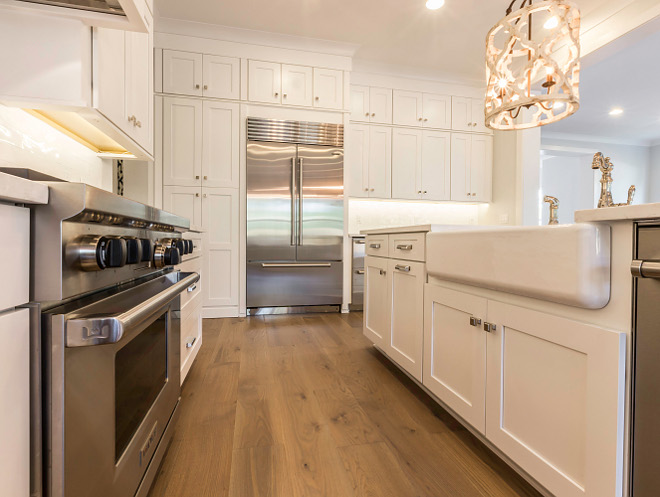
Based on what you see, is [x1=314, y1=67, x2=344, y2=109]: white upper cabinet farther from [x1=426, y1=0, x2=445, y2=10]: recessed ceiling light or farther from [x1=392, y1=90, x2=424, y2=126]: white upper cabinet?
[x1=426, y1=0, x2=445, y2=10]: recessed ceiling light

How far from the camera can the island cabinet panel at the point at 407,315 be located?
1.71 meters

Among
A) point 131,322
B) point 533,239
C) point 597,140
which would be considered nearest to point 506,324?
point 533,239

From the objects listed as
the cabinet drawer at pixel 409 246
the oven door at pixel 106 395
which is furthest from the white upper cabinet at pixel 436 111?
the oven door at pixel 106 395

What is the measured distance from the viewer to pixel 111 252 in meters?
0.63

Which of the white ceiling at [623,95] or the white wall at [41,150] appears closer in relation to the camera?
the white wall at [41,150]

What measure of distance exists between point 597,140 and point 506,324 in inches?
294

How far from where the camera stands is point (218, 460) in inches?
48.5

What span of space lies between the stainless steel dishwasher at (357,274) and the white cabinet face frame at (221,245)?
49.8 inches

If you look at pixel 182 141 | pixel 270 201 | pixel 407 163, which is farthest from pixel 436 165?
pixel 182 141

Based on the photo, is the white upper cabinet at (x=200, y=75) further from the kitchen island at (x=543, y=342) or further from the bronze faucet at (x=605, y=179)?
the bronze faucet at (x=605, y=179)

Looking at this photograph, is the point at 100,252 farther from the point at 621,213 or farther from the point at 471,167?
the point at 471,167

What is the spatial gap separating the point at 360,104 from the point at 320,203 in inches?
53.3

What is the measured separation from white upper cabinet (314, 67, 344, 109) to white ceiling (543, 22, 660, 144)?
2508 mm

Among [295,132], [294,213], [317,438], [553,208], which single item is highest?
[295,132]
